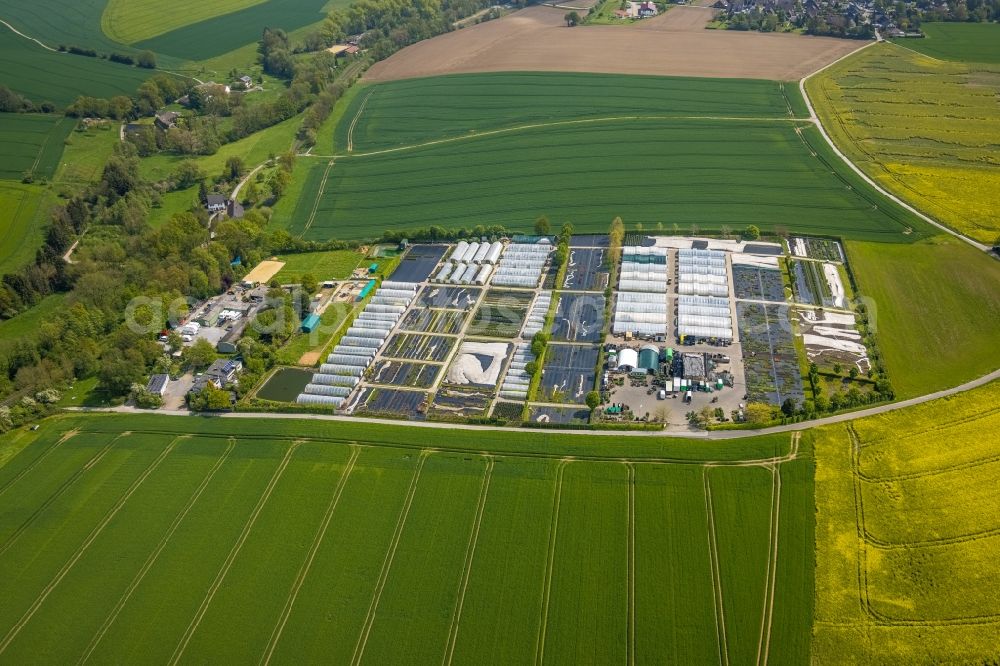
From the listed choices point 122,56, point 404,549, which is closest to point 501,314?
point 404,549

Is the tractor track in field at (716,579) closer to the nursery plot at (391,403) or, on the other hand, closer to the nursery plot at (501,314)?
the nursery plot at (391,403)

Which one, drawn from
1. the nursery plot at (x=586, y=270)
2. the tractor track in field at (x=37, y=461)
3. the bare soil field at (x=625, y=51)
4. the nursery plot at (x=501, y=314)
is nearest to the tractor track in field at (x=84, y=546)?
the tractor track in field at (x=37, y=461)

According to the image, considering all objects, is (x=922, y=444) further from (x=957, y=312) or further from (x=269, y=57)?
(x=269, y=57)

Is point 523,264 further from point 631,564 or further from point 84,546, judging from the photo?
point 84,546

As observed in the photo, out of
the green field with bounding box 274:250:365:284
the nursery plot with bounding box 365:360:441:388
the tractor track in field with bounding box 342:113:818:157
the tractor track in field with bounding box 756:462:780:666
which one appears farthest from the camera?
the tractor track in field with bounding box 342:113:818:157

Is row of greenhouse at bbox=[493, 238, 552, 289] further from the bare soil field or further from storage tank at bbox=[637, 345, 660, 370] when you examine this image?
the bare soil field

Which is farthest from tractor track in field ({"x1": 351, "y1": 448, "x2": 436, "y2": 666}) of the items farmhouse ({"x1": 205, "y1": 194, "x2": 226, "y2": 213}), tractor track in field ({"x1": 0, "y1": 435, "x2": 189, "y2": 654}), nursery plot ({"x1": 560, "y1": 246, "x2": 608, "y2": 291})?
farmhouse ({"x1": 205, "y1": 194, "x2": 226, "y2": 213})

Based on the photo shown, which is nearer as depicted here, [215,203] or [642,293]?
[642,293]
